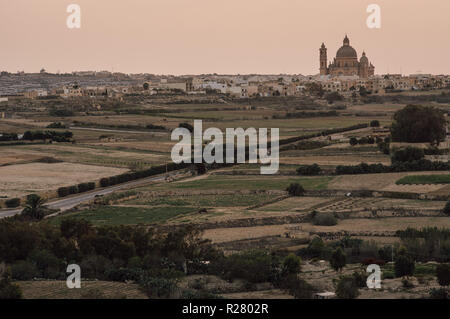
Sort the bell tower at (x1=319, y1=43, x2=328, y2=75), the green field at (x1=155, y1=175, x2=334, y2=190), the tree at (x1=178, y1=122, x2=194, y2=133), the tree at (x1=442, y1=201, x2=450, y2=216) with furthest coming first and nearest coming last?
the bell tower at (x1=319, y1=43, x2=328, y2=75), the tree at (x1=178, y1=122, x2=194, y2=133), the green field at (x1=155, y1=175, x2=334, y2=190), the tree at (x1=442, y1=201, x2=450, y2=216)

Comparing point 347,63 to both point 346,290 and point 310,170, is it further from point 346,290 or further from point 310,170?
point 346,290

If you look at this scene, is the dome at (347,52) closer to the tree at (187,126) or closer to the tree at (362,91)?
the tree at (362,91)

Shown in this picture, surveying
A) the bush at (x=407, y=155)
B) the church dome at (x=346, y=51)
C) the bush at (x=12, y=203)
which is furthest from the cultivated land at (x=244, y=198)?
the church dome at (x=346, y=51)

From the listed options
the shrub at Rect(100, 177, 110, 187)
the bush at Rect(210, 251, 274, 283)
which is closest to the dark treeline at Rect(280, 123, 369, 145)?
the shrub at Rect(100, 177, 110, 187)

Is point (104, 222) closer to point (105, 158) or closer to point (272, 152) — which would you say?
point (105, 158)

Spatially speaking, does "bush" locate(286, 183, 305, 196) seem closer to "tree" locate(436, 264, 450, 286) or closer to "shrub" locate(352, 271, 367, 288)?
"shrub" locate(352, 271, 367, 288)
